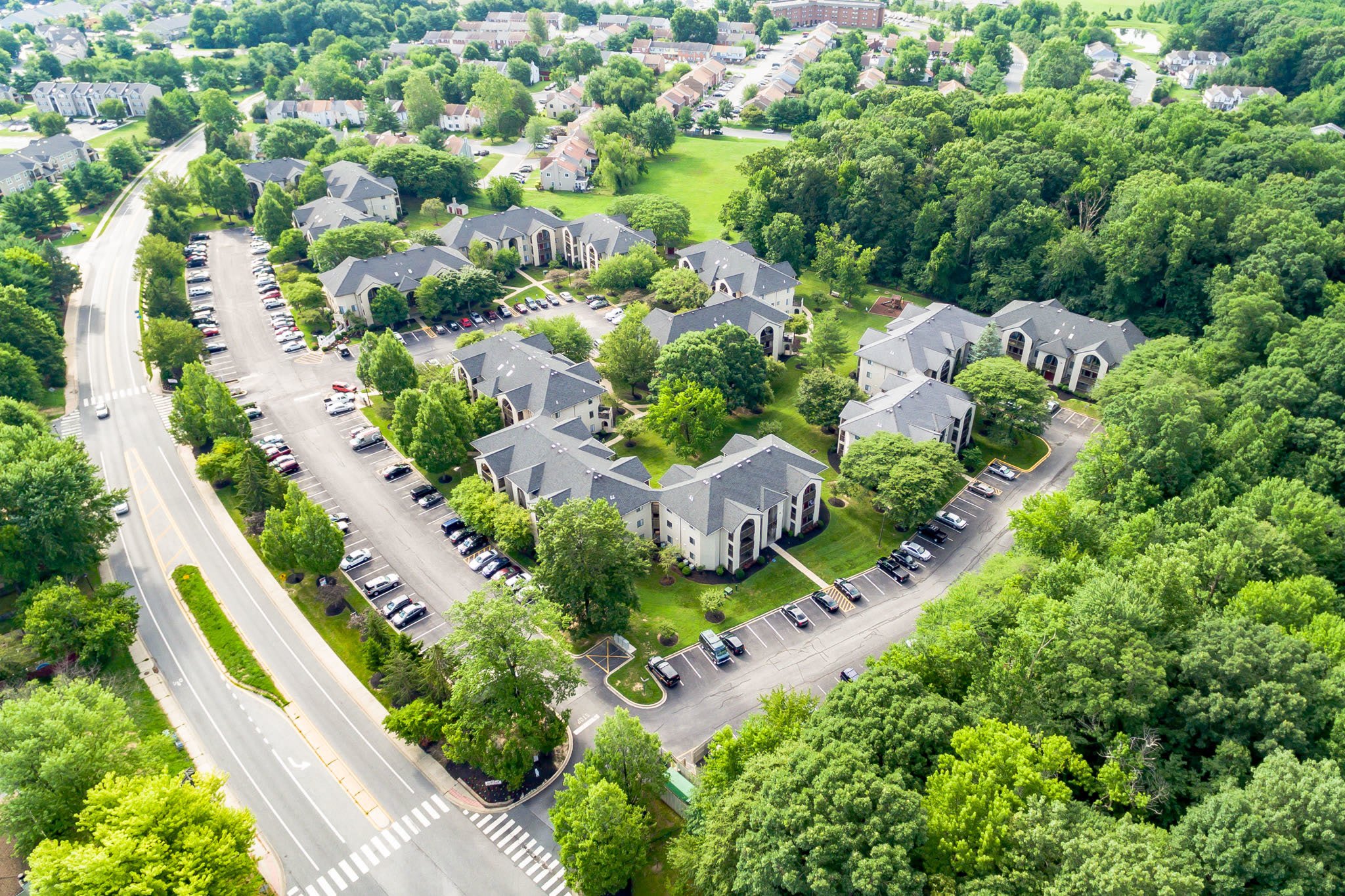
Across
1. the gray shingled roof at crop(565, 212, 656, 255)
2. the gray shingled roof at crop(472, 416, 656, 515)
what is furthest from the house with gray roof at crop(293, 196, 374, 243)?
the gray shingled roof at crop(472, 416, 656, 515)

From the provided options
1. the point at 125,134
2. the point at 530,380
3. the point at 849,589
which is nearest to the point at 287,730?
the point at 530,380

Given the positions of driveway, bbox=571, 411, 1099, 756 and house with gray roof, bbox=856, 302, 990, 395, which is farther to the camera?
house with gray roof, bbox=856, 302, 990, 395

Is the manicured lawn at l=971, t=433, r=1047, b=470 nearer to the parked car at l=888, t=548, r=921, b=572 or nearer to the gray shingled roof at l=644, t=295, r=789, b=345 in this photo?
the parked car at l=888, t=548, r=921, b=572

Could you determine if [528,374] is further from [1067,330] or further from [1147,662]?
[1067,330]

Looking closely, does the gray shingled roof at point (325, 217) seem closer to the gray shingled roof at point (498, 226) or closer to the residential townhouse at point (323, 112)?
the gray shingled roof at point (498, 226)

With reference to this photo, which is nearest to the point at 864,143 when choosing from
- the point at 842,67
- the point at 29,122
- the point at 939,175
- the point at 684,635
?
the point at 939,175

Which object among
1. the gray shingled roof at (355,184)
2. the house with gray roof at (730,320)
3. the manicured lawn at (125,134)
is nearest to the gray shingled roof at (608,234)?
the house with gray roof at (730,320)
